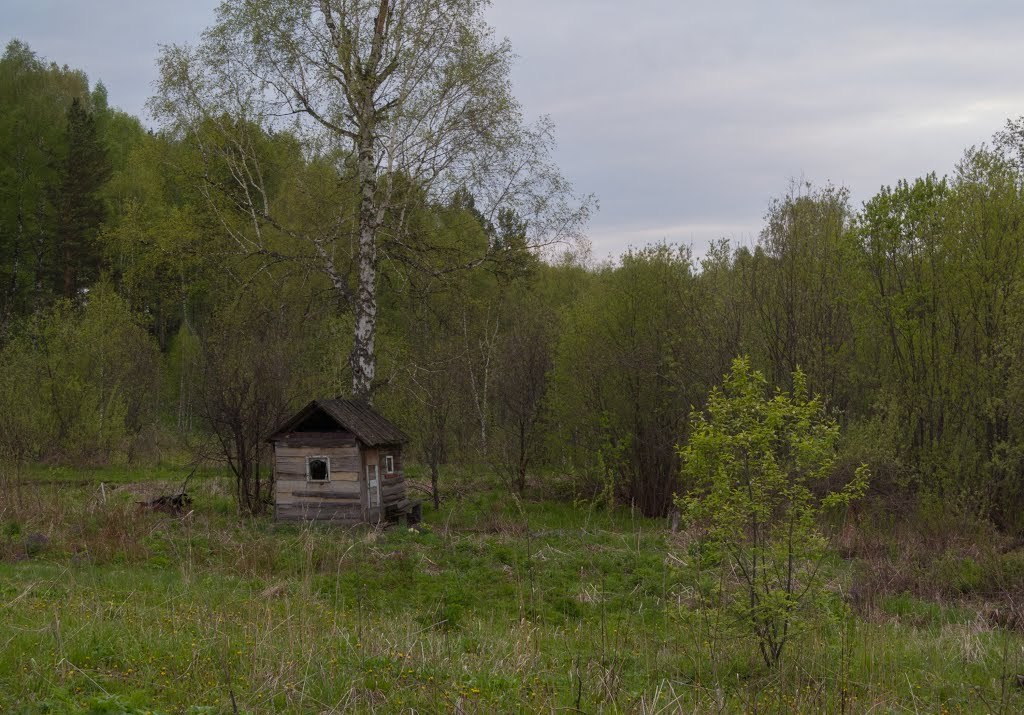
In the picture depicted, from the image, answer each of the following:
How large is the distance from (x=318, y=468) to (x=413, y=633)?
993 cm

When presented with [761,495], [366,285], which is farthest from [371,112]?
[761,495]

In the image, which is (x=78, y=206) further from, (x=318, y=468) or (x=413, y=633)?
(x=413, y=633)

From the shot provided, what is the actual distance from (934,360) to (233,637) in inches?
649

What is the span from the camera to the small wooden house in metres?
16.5

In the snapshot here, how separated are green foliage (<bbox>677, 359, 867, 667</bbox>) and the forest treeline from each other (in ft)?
32.7

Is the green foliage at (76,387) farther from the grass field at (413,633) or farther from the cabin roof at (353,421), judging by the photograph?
the cabin roof at (353,421)

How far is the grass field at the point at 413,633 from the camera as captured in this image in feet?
17.8

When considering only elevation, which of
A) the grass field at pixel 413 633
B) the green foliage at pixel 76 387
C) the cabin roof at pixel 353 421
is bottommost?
the grass field at pixel 413 633

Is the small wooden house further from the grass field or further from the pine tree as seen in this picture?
the pine tree

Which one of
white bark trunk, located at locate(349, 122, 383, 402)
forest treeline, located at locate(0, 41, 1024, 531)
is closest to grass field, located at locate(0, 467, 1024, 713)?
white bark trunk, located at locate(349, 122, 383, 402)

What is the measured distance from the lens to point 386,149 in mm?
19375

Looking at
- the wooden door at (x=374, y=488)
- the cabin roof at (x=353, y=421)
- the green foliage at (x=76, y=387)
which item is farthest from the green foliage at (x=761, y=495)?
the green foliage at (x=76, y=387)

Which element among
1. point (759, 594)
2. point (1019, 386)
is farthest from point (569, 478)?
point (759, 594)

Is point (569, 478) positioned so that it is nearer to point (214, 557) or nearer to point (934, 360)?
point (934, 360)
